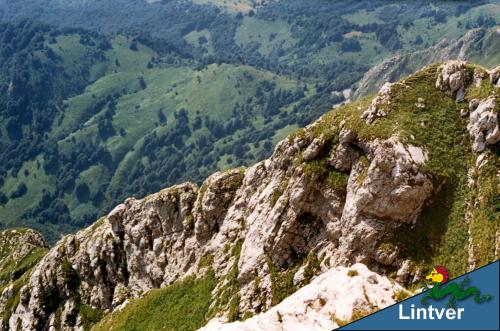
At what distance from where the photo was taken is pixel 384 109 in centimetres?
7881

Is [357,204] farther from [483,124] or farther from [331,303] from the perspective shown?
[331,303]

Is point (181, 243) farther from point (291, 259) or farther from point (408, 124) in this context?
point (408, 124)

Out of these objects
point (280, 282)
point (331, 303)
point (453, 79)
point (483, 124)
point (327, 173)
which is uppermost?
point (453, 79)

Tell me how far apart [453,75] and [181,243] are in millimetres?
58144

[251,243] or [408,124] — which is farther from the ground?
[408,124]

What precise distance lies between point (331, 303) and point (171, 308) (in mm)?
62665

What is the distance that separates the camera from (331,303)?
38.7 metres

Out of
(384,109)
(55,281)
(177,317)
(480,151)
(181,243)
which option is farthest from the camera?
(55,281)

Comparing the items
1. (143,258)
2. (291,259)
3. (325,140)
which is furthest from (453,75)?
(143,258)

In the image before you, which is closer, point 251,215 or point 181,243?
point 251,215

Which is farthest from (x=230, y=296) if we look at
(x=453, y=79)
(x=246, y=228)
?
(x=453, y=79)

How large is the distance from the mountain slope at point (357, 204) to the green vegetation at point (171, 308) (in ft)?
1.37

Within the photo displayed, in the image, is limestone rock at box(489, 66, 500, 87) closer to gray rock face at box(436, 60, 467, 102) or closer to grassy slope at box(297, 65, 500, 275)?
grassy slope at box(297, 65, 500, 275)

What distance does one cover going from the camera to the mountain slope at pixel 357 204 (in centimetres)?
6856
